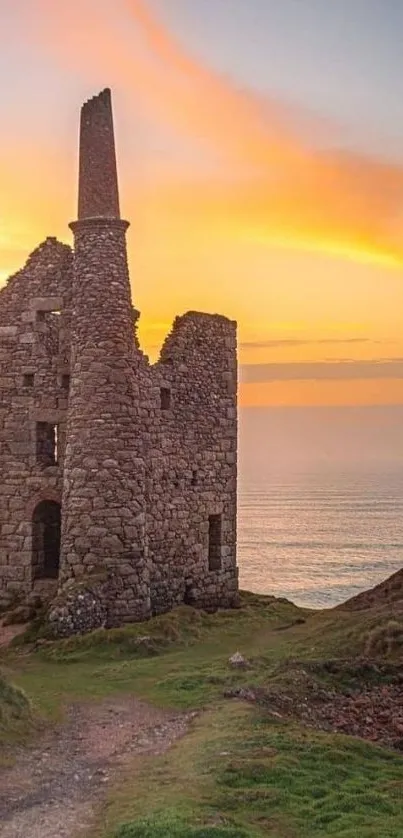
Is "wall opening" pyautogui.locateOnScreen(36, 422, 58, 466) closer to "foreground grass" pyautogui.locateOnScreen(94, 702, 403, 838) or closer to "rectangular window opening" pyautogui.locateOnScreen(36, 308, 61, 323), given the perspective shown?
"rectangular window opening" pyautogui.locateOnScreen(36, 308, 61, 323)

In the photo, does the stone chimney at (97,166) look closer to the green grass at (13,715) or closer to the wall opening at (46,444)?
the wall opening at (46,444)

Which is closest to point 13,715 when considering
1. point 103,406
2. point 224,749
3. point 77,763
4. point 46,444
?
point 77,763

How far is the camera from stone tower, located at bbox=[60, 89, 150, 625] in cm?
2298

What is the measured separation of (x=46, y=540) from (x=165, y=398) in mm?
4950

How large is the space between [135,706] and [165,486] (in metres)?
10.1

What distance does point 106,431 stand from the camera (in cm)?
2333

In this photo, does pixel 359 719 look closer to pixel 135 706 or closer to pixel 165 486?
pixel 135 706

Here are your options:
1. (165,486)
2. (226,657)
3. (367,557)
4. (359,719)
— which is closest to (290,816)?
(359,719)

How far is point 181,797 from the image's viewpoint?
36.9ft

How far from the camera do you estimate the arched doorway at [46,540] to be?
25.3 metres

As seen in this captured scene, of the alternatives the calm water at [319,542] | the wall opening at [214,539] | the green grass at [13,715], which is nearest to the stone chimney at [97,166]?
the wall opening at [214,539]

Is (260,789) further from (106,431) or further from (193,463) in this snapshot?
(193,463)

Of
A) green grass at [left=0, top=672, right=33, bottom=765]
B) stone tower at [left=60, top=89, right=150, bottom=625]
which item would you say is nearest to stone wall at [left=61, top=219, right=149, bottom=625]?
stone tower at [left=60, top=89, right=150, bottom=625]

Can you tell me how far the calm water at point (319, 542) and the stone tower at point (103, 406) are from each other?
32.2 m
